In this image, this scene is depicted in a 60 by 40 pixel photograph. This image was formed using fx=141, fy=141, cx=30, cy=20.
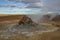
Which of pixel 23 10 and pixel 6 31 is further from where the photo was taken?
pixel 23 10

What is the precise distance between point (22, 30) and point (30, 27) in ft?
0.34

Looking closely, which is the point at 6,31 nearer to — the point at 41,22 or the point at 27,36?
the point at 27,36

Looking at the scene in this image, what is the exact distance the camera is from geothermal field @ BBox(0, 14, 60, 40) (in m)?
1.13

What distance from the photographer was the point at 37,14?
5.30ft

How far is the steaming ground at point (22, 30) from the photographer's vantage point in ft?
3.85

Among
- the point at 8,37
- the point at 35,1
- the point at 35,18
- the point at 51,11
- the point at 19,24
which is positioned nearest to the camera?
the point at 8,37

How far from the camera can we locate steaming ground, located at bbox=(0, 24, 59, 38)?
1175 mm

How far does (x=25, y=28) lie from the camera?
4.28 ft

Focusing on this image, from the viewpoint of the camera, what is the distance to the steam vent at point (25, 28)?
1.19m

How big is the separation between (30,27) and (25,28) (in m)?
0.05

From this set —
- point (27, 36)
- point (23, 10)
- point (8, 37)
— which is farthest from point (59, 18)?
point (8, 37)

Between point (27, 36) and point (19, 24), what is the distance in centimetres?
28

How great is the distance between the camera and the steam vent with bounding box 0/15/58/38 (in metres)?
1.19

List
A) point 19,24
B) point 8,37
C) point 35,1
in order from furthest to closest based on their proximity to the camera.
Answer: point 35,1
point 19,24
point 8,37
